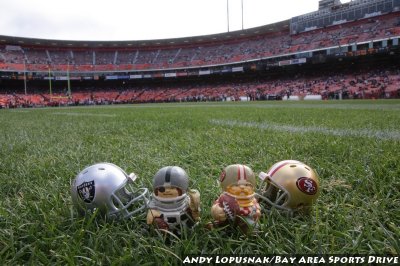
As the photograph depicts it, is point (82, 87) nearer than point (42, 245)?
No

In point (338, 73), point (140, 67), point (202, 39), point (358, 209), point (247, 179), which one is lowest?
point (358, 209)

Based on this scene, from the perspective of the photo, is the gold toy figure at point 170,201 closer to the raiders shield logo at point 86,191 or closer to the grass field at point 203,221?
the grass field at point 203,221

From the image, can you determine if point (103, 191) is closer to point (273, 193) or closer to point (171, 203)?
point (171, 203)

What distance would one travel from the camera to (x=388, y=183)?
2.02 metres

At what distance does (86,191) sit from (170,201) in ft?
1.52

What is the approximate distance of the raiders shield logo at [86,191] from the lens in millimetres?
1468

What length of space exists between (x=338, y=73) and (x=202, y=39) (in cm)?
2672

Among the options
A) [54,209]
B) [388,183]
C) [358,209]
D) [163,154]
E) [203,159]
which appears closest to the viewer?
[358,209]

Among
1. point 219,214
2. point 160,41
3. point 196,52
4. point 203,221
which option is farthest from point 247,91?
point 219,214

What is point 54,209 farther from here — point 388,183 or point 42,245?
point 388,183

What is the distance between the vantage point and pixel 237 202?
1.32m

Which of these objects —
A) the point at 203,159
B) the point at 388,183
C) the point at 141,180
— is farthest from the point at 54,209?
the point at 388,183

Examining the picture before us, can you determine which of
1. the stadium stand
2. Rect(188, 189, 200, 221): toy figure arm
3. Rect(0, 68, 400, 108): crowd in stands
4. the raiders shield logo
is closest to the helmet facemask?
Rect(188, 189, 200, 221): toy figure arm

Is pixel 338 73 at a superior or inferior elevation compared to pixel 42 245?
superior
